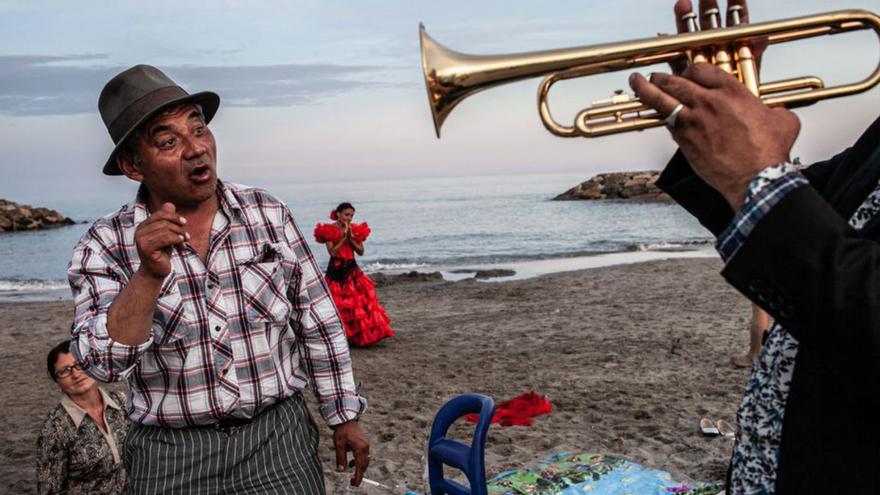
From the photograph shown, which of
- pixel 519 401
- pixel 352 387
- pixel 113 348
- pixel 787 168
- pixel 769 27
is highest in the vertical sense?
pixel 769 27

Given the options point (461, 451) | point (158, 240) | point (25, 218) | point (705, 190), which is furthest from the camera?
point (25, 218)

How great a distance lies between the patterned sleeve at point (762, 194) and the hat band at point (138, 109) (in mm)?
2148

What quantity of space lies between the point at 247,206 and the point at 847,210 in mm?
2135

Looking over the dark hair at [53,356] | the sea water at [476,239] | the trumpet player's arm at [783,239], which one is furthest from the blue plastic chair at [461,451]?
the sea water at [476,239]

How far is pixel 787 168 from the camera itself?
1.25m

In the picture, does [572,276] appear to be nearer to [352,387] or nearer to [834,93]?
[352,387]

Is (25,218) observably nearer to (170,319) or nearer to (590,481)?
(590,481)

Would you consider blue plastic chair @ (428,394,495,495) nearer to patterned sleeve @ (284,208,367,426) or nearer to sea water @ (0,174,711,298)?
patterned sleeve @ (284,208,367,426)

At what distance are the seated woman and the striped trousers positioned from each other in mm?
1624

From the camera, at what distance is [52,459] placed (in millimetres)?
4211

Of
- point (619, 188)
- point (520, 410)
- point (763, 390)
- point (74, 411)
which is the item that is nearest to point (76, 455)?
point (74, 411)

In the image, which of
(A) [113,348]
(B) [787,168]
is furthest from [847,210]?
(A) [113,348]

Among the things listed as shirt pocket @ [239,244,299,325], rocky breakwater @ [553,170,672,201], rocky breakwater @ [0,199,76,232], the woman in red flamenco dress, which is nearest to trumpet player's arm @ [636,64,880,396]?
shirt pocket @ [239,244,299,325]

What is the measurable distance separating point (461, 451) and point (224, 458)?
955 millimetres
